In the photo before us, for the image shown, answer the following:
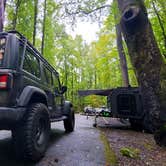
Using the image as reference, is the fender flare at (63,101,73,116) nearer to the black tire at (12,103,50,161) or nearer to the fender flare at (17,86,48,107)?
the black tire at (12,103,50,161)

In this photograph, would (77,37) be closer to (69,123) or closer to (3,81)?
(69,123)

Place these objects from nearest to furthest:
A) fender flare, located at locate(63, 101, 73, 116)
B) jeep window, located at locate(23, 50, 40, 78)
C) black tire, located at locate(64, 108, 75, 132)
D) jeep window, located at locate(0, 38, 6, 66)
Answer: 1. jeep window, located at locate(0, 38, 6, 66)
2. jeep window, located at locate(23, 50, 40, 78)
3. fender flare, located at locate(63, 101, 73, 116)
4. black tire, located at locate(64, 108, 75, 132)

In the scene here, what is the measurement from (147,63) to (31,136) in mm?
3006

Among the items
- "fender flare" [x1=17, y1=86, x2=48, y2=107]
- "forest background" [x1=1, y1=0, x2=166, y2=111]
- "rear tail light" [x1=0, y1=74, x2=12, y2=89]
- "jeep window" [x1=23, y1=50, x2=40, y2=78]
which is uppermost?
"forest background" [x1=1, y1=0, x2=166, y2=111]

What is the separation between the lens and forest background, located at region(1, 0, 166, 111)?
9388mm

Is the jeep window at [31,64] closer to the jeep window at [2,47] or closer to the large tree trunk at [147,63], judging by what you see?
the jeep window at [2,47]

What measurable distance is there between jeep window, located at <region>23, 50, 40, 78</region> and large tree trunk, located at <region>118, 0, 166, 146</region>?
2.16 meters

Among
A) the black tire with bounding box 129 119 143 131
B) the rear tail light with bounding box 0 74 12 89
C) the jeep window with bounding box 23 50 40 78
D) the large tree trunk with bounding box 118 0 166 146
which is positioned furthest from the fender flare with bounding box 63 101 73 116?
the rear tail light with bounding box 0 74 12 89

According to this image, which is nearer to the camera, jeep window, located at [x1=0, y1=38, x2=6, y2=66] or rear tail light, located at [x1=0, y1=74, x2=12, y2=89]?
rear tail light, located at [x1=0, y1=74, x2=12, y2=89]

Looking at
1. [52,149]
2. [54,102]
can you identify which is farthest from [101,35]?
[52,149]

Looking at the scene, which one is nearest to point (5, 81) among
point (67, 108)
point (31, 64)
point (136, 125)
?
point (31, 64)

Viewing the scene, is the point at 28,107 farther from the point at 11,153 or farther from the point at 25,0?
the point at 25,0

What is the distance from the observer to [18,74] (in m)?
3.46

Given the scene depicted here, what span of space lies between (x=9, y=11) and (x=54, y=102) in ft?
38.4
